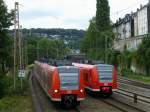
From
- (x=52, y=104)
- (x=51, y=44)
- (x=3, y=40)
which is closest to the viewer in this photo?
(x=52, y=104)

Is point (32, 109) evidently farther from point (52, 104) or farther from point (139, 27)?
point (139, 27)

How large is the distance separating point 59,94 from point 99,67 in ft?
24.4

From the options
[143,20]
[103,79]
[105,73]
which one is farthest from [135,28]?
[103,79]

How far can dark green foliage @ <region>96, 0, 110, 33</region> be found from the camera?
103m

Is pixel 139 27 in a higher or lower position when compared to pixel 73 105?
higher

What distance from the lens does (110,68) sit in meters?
32.8

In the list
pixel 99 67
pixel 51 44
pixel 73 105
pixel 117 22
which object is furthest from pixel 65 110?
pixel 51 44

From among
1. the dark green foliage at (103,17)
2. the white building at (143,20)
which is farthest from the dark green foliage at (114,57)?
the dark green foliage at (103,17)

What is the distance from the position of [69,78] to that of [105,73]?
664 centimetres

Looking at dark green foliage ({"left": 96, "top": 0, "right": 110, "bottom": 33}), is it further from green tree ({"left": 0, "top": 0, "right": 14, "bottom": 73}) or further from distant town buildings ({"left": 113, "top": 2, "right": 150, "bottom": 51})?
green tree ({"left": 0, "top": 0, "right": 14, "bottom": 73})

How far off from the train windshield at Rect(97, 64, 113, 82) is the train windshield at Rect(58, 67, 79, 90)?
6085mm

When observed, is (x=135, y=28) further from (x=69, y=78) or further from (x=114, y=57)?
(x=69, y=78)

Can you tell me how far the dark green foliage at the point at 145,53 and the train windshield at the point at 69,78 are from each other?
124 feet

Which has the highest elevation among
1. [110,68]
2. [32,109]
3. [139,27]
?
[139,27]
